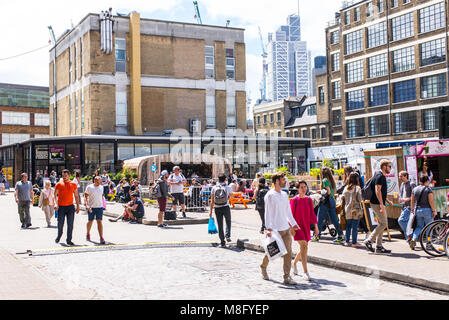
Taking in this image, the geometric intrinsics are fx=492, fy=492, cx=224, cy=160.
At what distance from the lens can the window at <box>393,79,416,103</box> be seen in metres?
48.6

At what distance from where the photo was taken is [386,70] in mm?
51125

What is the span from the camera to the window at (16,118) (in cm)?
8081

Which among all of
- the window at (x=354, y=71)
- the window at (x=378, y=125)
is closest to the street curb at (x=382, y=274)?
the window at (x=378, y=125)

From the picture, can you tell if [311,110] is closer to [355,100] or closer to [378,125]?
[355,100]

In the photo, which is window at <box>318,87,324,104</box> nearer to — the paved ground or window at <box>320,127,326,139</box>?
window at <box>320,127,326,139</box>

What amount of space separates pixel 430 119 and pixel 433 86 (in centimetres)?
314

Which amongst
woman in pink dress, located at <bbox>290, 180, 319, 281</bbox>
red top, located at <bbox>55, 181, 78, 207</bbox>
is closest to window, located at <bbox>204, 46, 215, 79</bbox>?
red top, located at <bbox>55, 181, 78, 207</bbox>

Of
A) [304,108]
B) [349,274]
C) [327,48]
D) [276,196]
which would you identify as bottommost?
[349,274]

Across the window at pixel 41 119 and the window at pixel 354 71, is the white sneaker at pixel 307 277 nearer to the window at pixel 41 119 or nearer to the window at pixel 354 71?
the window at pixel 354 71
